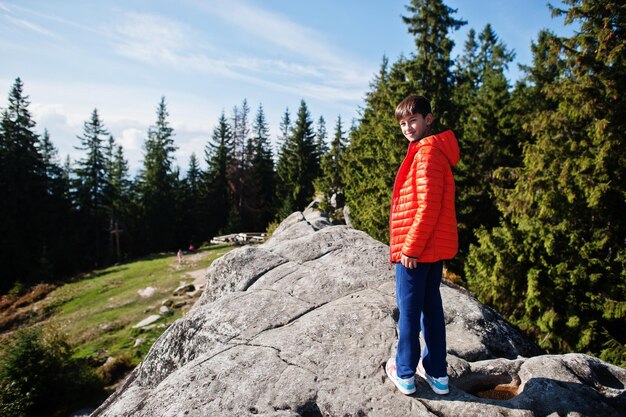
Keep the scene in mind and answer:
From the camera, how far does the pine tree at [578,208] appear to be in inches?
372

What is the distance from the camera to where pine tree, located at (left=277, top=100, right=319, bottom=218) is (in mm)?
48816

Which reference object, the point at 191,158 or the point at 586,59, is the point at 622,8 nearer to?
the point at 586,59

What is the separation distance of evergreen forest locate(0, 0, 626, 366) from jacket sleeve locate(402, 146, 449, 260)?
28.1 feet

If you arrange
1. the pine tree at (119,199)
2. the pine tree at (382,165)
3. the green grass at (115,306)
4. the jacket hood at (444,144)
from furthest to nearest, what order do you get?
the pine tree at (119,199) < the pine tree at (382,165) < the green grass at (115,306) < the jacket hood at (444,144)

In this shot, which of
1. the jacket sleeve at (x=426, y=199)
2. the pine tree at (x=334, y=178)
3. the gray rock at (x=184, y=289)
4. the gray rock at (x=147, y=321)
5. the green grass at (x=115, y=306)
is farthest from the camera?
the pine tree at (x=334, y=178)

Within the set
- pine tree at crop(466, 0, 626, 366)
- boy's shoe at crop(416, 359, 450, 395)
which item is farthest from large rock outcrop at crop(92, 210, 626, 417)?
pine tree at crop(466, 0, 626, 366)

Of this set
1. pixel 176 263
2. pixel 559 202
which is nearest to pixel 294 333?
pixel 559 202

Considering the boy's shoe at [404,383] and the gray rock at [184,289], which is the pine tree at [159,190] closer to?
the gray rock at [184,289]

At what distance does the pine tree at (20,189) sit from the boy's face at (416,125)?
44504mm

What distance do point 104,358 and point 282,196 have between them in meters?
38.2

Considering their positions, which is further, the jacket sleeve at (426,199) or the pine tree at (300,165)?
the pine tree at (300,165)

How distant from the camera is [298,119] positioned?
164 ft

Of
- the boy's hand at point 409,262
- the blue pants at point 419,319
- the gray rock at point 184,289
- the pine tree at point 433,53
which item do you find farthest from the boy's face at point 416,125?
the gray rock at point 184,289

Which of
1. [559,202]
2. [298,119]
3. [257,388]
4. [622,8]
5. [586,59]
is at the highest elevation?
[298,119]
